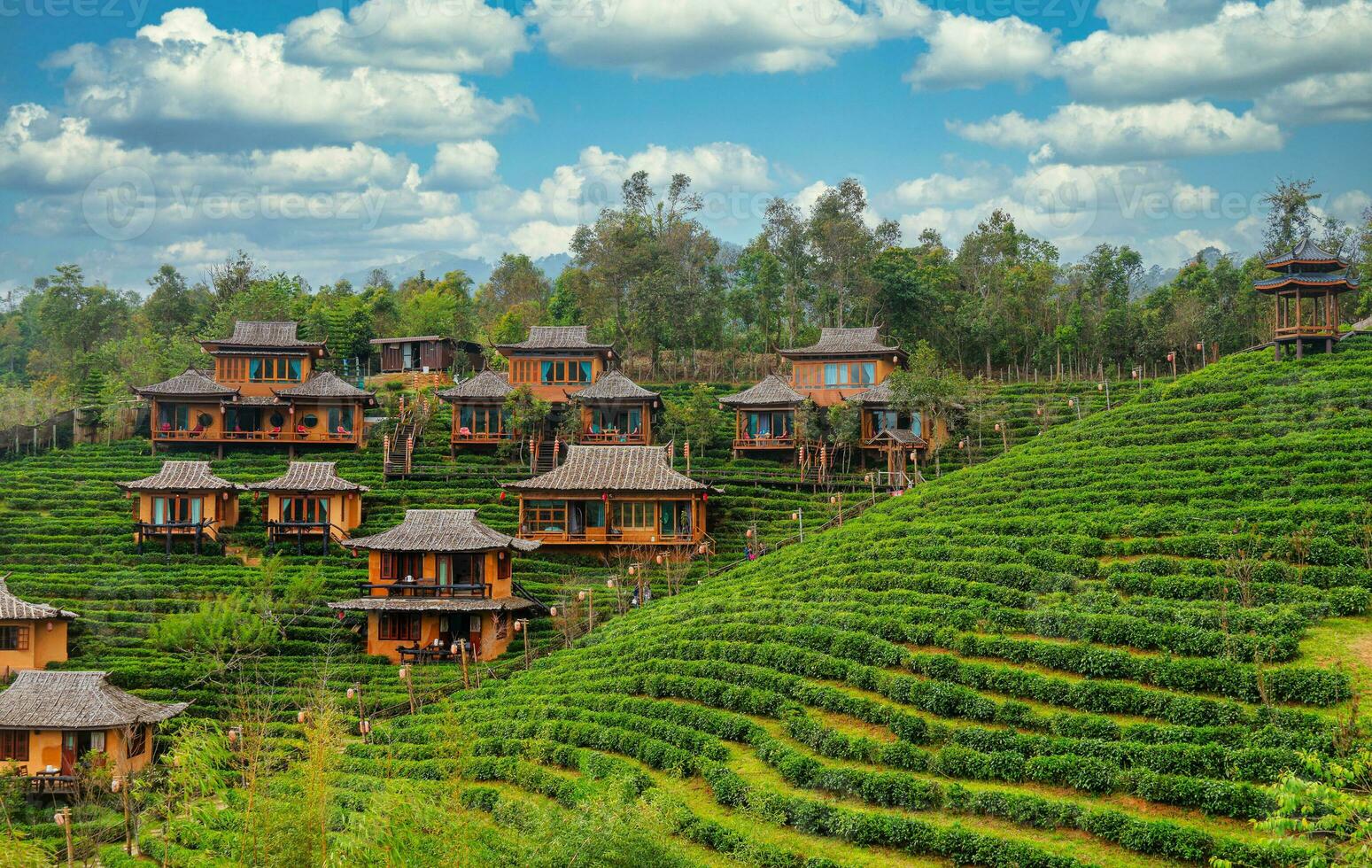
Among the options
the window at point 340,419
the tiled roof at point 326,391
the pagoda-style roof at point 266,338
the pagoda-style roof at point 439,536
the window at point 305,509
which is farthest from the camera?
the pagoda-style roof at point 266,338

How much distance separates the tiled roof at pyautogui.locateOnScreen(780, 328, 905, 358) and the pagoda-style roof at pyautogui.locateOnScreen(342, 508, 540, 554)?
19.5m

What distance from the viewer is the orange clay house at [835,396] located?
49906mm

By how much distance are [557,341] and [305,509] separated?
15.9 metres

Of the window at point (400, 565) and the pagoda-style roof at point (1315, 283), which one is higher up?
the pagoda-style roof at point (1315, 283)

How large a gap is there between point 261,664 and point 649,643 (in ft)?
37.1

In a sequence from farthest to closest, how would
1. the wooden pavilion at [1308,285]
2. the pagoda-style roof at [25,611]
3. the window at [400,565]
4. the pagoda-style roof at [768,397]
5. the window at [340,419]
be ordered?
the window at [340,419] < the pagoda-style roof at [768,397] < the wooden pavilion at [1308,285] < the window at [400,565] < the pagoda-style roof at [25,611]

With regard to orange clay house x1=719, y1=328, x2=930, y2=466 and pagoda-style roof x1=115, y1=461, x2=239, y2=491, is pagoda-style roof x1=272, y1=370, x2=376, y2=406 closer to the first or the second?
pagoda-style roof x1=115, y1=461, x2=239, y2=491

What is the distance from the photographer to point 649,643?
3080 cm

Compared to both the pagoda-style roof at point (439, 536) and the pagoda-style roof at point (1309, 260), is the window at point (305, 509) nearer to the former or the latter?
the pagoda-style roof at point (439, 536)

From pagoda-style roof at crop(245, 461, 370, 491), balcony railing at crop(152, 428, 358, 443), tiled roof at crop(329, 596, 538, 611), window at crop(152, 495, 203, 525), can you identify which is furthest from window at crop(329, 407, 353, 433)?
tiled roof at crop(329, 596, 538, 611)

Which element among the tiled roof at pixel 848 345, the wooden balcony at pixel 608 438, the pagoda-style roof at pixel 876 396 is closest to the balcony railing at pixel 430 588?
the wooden balcony at pixel 608 438

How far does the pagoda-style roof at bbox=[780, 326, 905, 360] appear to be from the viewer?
53750 millimetres

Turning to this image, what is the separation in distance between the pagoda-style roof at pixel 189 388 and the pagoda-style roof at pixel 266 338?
2726 mm

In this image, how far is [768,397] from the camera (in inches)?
2018
